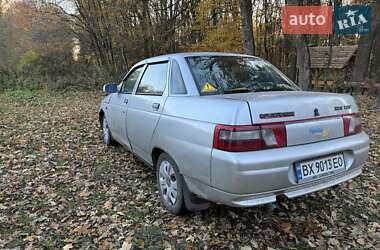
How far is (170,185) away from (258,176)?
113 cm

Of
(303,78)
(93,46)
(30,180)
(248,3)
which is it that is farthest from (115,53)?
(30,180)

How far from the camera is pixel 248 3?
9.08m

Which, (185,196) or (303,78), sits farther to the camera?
(303,78)

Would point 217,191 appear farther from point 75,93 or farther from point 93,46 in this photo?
point 93,46

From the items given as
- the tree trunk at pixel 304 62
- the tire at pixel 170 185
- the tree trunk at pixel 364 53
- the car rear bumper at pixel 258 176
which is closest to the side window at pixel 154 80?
the tire at pixel 170 185

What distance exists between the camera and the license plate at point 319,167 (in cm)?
245

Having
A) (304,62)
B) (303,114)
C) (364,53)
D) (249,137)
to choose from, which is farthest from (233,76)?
(364,53)

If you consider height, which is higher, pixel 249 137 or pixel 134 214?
pixel 249 137

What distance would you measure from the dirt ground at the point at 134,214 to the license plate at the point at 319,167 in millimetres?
647

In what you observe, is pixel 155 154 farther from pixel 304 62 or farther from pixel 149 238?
pixel 304 62

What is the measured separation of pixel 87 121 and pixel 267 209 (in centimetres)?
589

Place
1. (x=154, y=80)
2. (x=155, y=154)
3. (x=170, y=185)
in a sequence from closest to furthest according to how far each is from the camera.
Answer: (x=170, y=185)
(x=155, y=154)
(x=154, y=80)

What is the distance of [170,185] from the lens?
10.4ft

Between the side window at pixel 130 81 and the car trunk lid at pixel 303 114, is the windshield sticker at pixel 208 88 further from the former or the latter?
the side window at pixel 130 81
